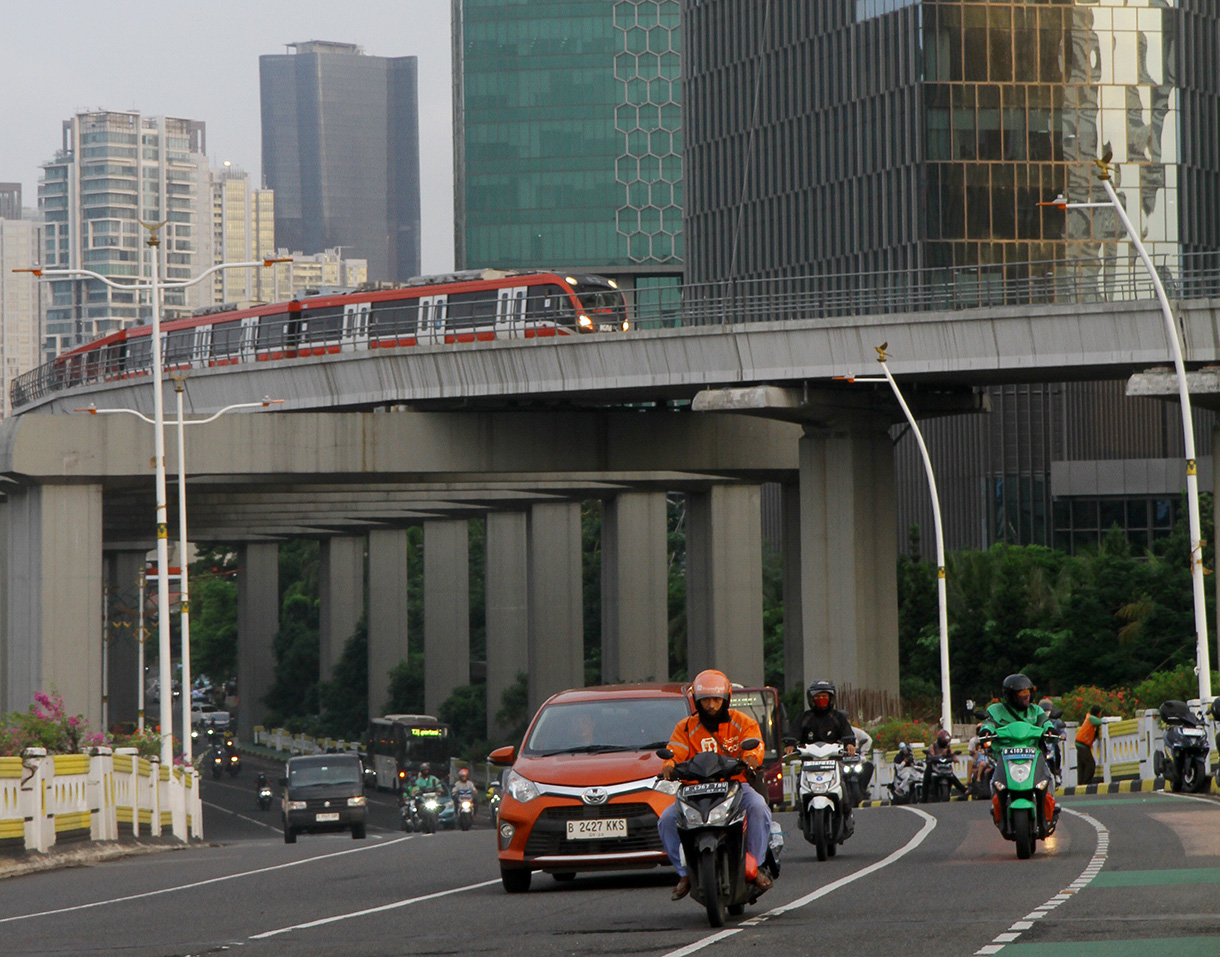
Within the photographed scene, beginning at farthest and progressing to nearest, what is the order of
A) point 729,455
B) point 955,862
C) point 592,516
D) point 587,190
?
point 587,190, point 592,516, point 729,455, point 955,862

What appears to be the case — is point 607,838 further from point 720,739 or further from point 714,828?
point 714,828

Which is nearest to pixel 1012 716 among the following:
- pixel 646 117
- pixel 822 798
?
pixel 822 798

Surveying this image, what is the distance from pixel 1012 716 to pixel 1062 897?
328 cm

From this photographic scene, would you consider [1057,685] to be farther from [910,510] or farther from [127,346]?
[910,510]

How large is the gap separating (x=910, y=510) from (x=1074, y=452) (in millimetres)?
8437

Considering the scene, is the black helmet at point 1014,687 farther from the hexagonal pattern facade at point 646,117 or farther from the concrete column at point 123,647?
the hexagonal pattern facade at point 646,117

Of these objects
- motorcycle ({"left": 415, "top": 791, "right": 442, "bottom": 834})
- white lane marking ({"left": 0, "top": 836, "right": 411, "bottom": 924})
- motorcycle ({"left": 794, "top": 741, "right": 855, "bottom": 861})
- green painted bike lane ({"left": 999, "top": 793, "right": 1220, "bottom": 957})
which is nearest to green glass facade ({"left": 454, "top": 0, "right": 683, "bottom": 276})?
motorcycle ({"left": 415, "top": 791, "right": 442, "bottom": 834})

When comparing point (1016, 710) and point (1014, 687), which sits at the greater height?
point (1014, 687)

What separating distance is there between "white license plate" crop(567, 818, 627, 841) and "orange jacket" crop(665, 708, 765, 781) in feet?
7.67

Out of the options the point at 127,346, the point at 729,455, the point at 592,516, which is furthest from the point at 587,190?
the point at 729,455

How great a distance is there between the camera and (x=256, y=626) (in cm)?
11044


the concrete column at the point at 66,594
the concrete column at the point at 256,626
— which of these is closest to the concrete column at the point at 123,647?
the concrete column at the point at 256,626

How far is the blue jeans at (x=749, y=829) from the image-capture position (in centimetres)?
1227

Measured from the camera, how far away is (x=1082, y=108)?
92.3 metres
